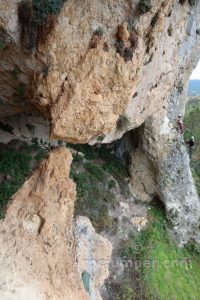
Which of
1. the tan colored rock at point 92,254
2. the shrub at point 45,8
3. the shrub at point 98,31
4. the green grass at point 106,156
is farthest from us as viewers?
the green grass at point 106,156

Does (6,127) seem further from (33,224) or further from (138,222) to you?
(33,224)

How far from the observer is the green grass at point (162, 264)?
14359 mm

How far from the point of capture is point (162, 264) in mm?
15367

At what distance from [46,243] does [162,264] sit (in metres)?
8.83

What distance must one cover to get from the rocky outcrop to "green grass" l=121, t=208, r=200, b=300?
516 centimetres

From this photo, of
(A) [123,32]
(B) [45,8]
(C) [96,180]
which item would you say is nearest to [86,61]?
(A) [123,32]

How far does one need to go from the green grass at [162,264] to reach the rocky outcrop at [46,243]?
16.9 ft

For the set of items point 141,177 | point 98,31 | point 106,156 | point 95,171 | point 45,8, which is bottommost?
point 95,171

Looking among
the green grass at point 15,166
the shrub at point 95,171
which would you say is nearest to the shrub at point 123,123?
the shrub at point 95,171

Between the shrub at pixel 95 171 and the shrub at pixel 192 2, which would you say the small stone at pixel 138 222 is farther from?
the shrub at pixel 192 2

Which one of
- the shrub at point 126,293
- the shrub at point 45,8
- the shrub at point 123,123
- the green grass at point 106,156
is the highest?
the shrub at point 45,8

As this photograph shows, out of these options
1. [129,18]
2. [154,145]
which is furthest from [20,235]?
[154,145]

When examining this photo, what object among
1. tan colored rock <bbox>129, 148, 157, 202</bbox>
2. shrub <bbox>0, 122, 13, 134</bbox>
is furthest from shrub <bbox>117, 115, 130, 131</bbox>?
shrub <bbox>0, 122, 13, 134</bbox>

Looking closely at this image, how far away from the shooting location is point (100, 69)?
968cm
